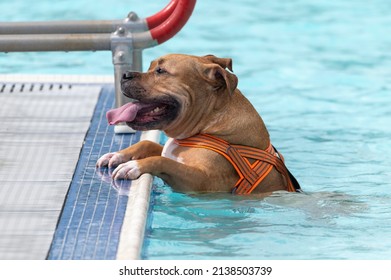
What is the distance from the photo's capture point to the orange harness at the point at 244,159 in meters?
5.41

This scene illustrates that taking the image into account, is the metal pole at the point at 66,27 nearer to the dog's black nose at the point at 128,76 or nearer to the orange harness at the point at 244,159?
the dog's black nose at the point at 128,76

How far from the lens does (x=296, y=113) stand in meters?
8.05

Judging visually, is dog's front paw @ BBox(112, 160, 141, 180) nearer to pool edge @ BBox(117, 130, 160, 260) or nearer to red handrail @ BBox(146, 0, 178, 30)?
pool edge @ BBox(117, 130, 160, 260)

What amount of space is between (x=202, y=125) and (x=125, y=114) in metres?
0.43

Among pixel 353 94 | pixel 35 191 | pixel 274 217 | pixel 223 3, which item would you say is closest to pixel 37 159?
pixel 35 191

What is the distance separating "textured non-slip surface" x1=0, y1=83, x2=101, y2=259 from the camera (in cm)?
464

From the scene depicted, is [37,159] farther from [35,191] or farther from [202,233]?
[202,233]

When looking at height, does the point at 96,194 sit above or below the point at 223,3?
above

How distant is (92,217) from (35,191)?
48 centimetres

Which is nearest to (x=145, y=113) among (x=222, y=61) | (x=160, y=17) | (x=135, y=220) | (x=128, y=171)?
(x=128, y=171)

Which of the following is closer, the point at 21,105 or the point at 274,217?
the point at 274,217

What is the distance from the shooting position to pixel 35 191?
17.1ft

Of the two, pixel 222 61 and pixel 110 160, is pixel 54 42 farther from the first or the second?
pixel 222 61

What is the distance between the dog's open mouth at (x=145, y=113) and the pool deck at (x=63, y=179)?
12.0 inches
